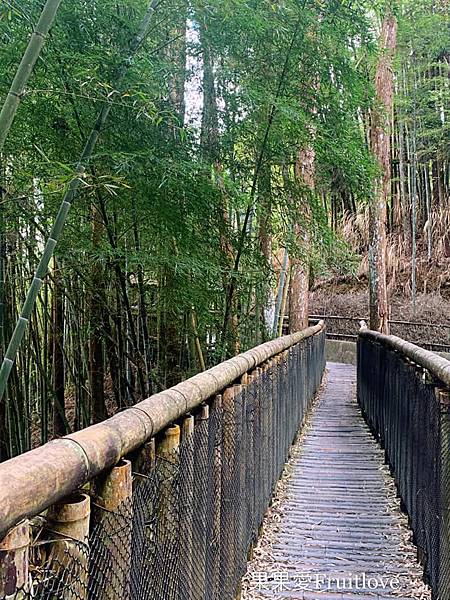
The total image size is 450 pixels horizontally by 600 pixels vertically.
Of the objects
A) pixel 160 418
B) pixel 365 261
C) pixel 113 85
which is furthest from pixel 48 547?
pixel 365 261

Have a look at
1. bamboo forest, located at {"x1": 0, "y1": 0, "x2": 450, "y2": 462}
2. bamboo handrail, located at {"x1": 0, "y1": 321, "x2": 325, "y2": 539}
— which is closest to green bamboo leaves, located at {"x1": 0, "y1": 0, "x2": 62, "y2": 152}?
bamboo forest, located at {"x1": 0, "y1": 0, "x2": 450, "y2": 462}

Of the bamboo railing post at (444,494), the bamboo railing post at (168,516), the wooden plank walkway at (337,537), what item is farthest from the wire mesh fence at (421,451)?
the bamboo railing post at (168,516)

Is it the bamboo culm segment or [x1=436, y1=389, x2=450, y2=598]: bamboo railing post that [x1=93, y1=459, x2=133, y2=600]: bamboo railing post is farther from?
[x1=436, y1=389, x2=450, y2=598]: bamboo railing post

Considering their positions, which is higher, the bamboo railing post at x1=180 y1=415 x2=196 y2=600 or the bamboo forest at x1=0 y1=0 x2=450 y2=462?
the bamboo forest at x1=0 y1=0 x2=450 y2=462

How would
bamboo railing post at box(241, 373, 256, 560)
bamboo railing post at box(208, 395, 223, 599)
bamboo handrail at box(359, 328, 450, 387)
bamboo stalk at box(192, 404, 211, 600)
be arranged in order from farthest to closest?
bamboo railing post at box(241, 373, 256, 560) → bamboo handrail at box(359, 328, 450, 387) → bamboo railing post at box(208, 395, 223, 599) → bamboo stalk at box(192, 404, 211, 600)

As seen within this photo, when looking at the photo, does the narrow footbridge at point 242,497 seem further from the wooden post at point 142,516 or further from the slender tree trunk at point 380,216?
the slender tree trunk at point 380,216

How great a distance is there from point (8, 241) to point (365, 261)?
45.9 ft

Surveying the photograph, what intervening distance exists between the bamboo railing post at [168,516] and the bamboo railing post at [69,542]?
0.42m

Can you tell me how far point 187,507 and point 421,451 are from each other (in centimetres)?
143

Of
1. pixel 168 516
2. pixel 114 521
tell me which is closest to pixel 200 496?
pixel 168 516

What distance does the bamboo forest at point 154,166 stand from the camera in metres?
2.47

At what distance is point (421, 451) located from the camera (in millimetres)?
2623

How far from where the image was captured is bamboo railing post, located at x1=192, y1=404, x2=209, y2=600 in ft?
5.33

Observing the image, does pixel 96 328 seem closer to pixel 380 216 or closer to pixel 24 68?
pixel 24 68
